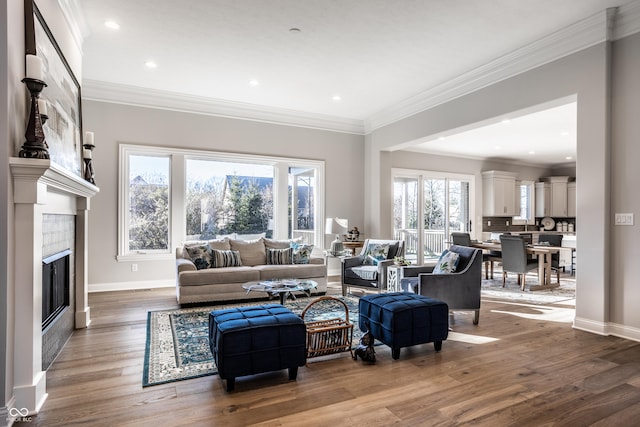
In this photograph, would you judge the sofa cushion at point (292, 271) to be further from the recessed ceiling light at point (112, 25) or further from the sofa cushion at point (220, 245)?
the recessed ceiling light at point (112, 25)

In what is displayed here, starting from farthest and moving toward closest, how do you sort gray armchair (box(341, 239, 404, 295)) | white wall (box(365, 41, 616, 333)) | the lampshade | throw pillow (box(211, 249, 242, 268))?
the lampshade, throw pillow (box(211, 249, 242, 268)), gray armchair (box(341, 239, 404, 295)), white wall (box(365, 41, 616, 333))

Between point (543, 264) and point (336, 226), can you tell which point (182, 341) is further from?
point (543, 264)

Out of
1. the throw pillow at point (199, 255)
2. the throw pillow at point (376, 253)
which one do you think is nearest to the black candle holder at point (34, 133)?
the throw pillow at point (199, 255)

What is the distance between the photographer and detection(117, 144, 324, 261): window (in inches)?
225

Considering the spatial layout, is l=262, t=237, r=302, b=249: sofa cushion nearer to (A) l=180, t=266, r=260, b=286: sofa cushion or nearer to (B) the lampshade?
(A) l=180, t=266, r=260, b=286: sofa cushion

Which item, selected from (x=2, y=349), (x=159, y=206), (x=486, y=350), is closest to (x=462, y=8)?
(x=486, y=350)

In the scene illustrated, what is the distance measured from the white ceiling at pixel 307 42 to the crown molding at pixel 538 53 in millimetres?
92

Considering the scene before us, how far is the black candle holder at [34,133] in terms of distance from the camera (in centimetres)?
213

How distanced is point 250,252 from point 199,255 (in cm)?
79

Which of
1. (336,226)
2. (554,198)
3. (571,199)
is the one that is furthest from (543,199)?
(336,226)

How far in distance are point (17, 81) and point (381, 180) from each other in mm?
5637

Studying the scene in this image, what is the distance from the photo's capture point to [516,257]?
597cm

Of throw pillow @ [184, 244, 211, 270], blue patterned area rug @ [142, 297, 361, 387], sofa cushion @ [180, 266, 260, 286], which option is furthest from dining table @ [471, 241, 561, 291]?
throw pillow @ [184, 244, 211, 270]

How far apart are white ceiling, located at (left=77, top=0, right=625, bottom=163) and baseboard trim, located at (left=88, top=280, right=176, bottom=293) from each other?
9.57 feet
